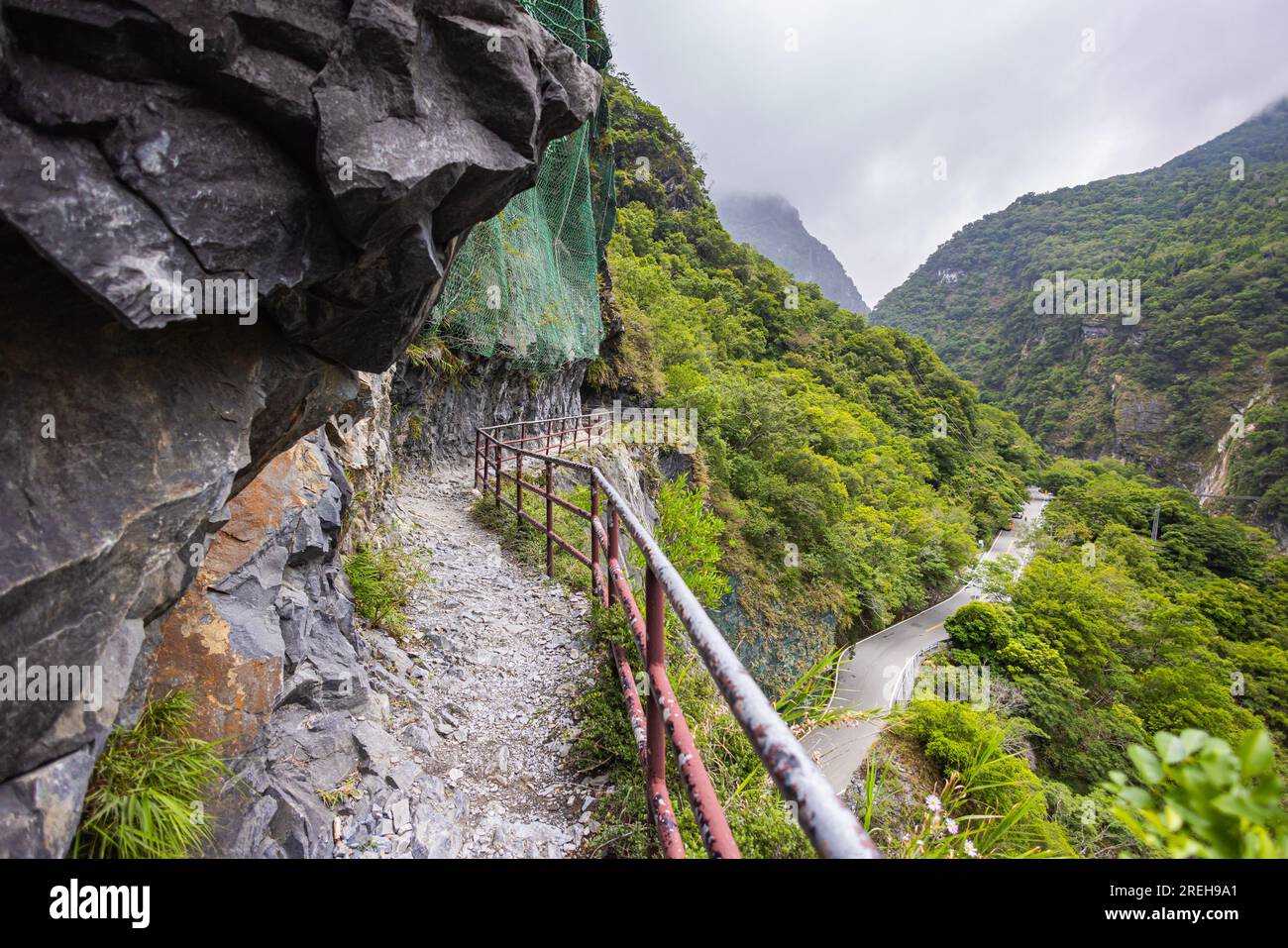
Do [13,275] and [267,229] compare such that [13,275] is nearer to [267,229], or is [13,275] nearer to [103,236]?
[103,236]

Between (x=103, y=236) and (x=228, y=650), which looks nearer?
(x=103, y=236)

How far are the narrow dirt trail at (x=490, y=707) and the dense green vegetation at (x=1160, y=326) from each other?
72.6m

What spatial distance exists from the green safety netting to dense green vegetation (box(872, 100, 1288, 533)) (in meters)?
68.5

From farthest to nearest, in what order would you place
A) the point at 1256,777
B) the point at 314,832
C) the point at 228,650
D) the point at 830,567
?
the point at 830,567 < the point at 228,650 < the point at 314,832 < the point at 1256,777

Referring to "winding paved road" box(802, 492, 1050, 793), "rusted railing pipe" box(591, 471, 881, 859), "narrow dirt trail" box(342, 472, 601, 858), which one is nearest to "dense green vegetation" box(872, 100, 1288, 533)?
"winding paved road" box(802, 492, 1050, 793)

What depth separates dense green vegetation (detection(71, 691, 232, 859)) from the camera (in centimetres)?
172

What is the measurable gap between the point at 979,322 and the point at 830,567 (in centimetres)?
11510

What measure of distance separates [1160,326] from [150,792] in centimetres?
10223

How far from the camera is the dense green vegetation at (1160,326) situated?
6444 cm

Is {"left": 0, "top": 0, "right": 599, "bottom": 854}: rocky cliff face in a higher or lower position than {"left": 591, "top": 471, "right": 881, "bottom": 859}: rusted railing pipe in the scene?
higher

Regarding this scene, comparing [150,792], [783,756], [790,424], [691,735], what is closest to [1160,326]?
[790,424]

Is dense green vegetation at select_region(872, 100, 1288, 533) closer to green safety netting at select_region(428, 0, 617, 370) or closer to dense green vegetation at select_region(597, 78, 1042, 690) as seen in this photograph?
dense green vegetation at select_region(597, 78, 1042, 690)

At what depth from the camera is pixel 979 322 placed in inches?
4439
